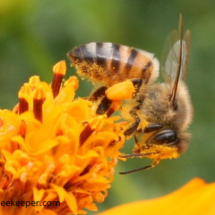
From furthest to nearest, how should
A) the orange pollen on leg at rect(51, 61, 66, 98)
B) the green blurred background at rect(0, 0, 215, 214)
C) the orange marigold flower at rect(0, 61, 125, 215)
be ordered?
1. the green blurred background at rect(0, 0, 215, 214)
2. the orange pollen on leg at rect(51, 61, 66, 98)
3. the orange marigold flower at rect(0, 61, 125, 215)

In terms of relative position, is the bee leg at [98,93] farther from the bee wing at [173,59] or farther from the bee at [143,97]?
the bee wing at [173,59]

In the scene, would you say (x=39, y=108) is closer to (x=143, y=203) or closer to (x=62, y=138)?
(x=62, y=138)

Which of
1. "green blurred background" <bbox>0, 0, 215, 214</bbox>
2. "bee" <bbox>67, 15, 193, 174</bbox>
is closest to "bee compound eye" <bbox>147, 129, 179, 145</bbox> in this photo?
"bee" <bbox>67, 15, 193, 174</bbox>

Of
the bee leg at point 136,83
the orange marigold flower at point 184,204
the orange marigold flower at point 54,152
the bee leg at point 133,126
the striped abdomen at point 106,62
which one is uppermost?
the striped abdomen at point 106,62

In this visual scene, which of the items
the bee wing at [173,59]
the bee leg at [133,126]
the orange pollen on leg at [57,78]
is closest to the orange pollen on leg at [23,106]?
the orange pollen on leg at [57,78]

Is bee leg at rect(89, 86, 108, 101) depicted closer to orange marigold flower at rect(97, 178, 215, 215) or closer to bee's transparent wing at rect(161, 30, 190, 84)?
bee's transparent wing at rect(161, 30, 190, 84)

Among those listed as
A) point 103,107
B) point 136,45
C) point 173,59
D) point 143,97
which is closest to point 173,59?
point 173,59
